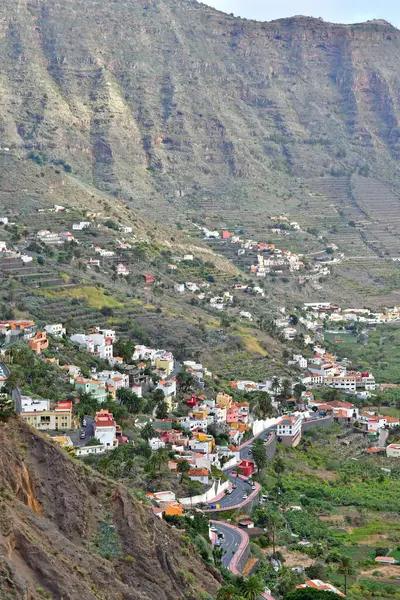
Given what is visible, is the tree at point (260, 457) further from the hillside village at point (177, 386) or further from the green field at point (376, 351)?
the green field at point (376, 351)

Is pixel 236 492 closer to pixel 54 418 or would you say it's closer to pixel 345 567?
pixel 54 418

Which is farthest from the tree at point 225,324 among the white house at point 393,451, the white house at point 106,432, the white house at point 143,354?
the white house at point 106,432

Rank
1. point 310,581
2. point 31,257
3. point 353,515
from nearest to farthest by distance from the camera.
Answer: point 310,581
point 353,515
point 31,257

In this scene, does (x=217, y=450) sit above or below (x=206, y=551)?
below

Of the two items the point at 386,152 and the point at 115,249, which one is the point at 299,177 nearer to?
the point at 386,152

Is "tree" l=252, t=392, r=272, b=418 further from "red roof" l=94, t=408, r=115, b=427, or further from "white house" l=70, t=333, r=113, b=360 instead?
"red roof" l=94, t=408, r=115, b=427

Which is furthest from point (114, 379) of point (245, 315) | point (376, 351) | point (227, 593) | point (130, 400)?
point (376, 351)

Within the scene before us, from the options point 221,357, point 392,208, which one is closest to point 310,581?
point 221,357
